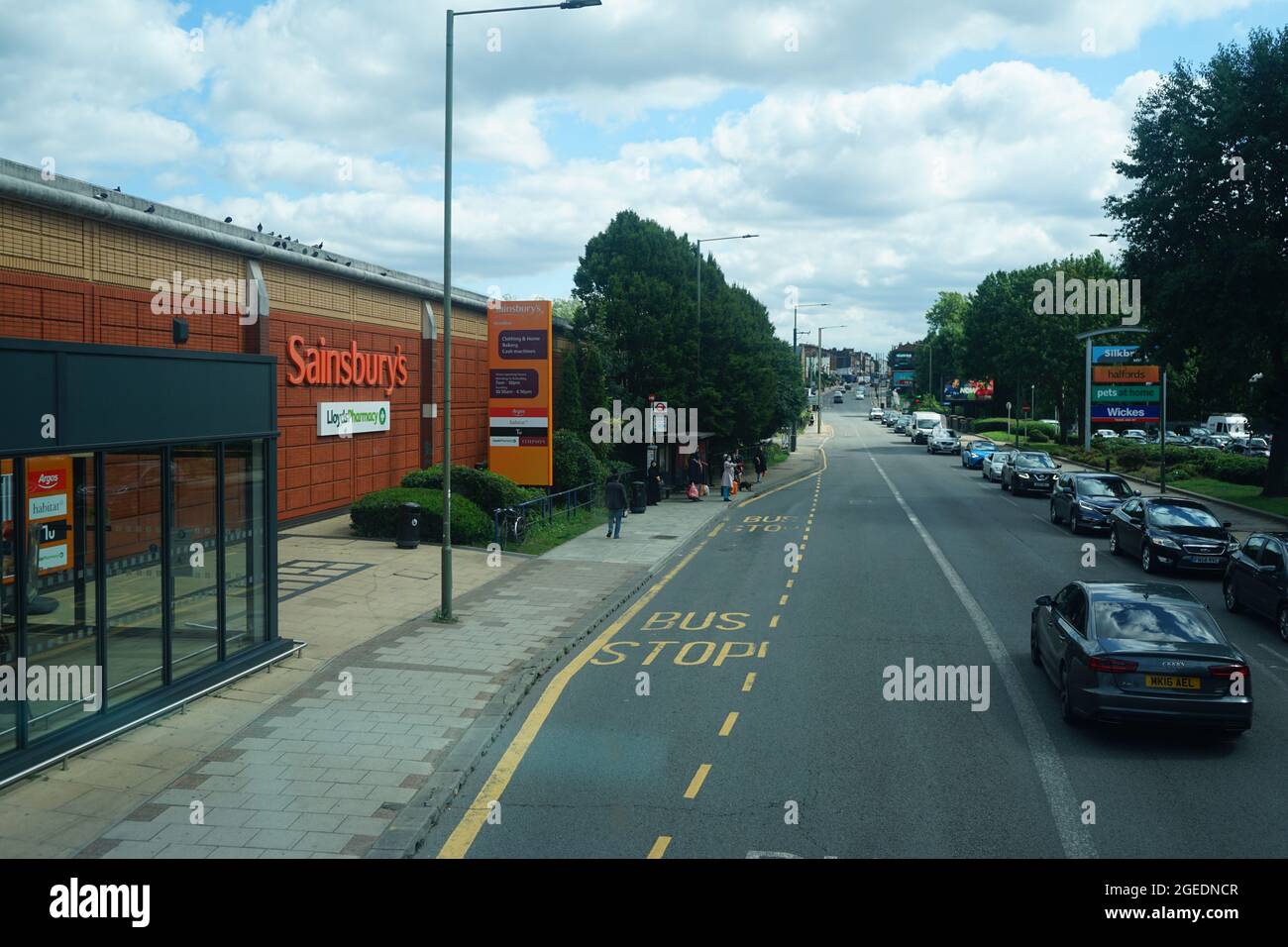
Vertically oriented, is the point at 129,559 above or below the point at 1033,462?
above

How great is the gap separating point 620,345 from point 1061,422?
44.0 metres

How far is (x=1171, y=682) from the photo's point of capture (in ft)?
34.4

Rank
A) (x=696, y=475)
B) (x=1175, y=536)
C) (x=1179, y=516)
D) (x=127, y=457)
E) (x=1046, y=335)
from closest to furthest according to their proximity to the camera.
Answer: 1. (x=127, y=457)
2. (x=1175, y=536)
3. (x=1179, y=516)
4. (x=696, y=475)
5. (x=1046, y=335)

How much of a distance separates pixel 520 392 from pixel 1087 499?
51.5 ft

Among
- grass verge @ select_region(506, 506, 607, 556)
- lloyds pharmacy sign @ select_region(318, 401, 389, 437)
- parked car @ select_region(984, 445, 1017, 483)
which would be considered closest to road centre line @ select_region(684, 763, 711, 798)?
grass verge @ select_region(506, 506, 607, 556)

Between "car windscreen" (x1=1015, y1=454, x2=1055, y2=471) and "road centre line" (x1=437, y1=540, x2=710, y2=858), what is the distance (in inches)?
1138

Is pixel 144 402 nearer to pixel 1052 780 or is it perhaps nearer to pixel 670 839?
pixel 670 839

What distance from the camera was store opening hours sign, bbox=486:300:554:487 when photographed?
29.9m

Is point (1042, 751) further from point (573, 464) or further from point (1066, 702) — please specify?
point (573, 464)

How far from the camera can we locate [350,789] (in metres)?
9.31

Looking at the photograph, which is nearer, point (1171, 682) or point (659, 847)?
point (659, 847)

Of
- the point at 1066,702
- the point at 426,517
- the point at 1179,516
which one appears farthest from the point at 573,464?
the point at 1066,702
